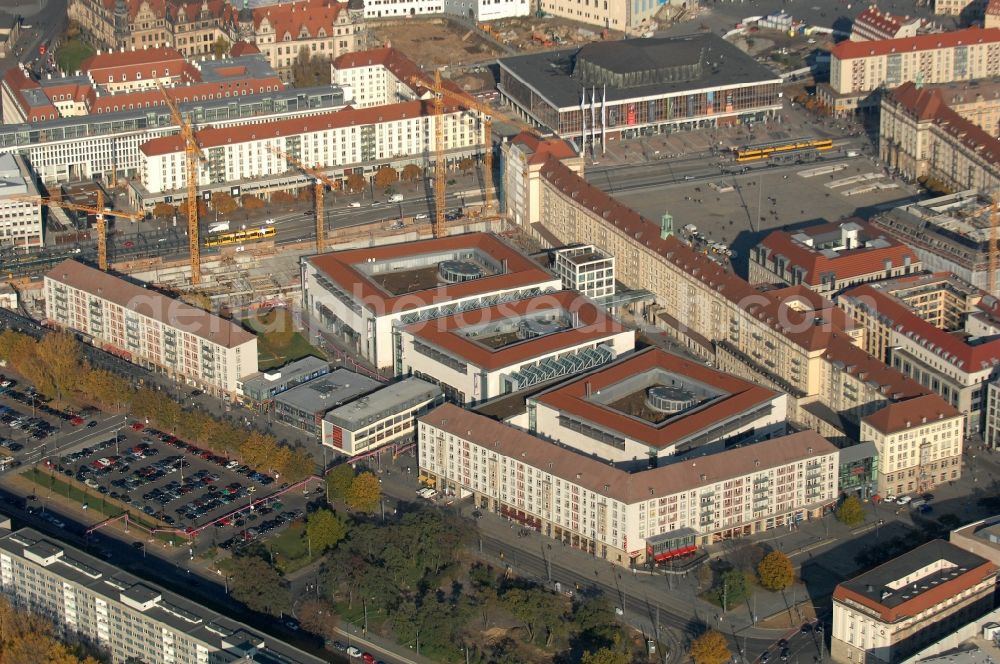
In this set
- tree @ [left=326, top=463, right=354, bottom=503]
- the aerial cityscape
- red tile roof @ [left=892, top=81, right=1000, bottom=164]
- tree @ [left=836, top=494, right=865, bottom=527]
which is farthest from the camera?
red tile roof @ [left=892, top=81, right=1000, bottom=164]

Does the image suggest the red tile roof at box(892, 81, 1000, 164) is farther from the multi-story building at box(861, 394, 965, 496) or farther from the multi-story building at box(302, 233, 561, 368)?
the multi-story building at box(861, 394, 965, 496)

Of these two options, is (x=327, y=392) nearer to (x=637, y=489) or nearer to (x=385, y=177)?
(x=637, y=489)

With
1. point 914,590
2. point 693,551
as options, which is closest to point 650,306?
point 693,551

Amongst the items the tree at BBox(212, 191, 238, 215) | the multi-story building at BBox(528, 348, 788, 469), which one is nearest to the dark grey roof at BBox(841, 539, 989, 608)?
the multi-story building at BBox(528, 348, 788, 469)

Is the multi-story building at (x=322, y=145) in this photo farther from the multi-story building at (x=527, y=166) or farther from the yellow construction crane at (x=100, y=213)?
the multi-story building at (x=527, y=166)

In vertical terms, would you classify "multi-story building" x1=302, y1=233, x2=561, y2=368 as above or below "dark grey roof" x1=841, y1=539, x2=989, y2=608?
above

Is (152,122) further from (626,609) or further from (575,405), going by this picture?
(626,609)
